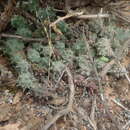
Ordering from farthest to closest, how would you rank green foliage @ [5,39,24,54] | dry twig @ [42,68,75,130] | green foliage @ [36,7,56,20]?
green foliage @ [36,7,56,20] < green foliage @ [5,39,24,54] < dry twig @ [42,68,75,130]

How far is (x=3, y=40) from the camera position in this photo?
6.70ft

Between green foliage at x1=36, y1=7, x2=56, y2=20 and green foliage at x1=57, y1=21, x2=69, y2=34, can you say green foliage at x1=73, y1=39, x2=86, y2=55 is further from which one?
green foliage at x1=36, y1=7, x2=56, y2=20

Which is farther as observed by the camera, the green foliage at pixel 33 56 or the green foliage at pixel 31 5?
the green foliage at pixel 31 5

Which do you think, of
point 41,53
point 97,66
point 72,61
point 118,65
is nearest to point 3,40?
point 41,53

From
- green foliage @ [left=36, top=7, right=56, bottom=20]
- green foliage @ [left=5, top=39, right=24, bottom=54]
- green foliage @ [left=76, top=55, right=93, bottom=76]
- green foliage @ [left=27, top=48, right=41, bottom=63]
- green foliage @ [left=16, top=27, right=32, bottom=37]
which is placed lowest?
green foliage @ [left=76, top=55, right=93, bottom=76]

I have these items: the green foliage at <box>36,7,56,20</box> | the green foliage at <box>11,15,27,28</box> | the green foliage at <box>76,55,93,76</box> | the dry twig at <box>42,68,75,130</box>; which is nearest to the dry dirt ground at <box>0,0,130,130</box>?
the dry twig at <box>42,68,75,130</box>

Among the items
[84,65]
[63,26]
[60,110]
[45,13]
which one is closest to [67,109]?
[60,110]

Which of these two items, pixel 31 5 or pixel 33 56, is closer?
pixel 33 56

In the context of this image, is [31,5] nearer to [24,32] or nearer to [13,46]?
→ [24,32]

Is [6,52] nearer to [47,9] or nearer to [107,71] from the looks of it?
[47,9]

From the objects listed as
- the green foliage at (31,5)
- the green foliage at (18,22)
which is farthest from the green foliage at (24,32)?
the green foliage at (31,5)

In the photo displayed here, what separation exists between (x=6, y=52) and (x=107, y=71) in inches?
27.6

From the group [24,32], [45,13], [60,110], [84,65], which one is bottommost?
[60,110]

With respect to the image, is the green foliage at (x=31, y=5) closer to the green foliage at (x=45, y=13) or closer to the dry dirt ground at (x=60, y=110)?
the green foliage at (x=45, y=13)
